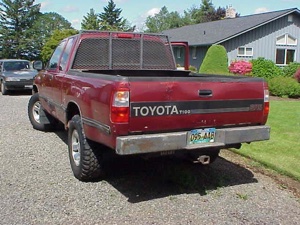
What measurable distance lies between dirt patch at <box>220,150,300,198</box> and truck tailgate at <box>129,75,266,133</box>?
1.02 meters

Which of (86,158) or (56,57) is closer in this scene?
(86,158)

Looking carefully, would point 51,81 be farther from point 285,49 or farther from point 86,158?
point 285,49

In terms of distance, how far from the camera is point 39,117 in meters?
7.93

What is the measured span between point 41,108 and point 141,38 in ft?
9.66

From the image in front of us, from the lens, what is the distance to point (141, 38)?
20.4ft

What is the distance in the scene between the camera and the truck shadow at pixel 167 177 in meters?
4.64

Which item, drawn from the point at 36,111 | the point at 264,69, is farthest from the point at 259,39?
the point at 36,111

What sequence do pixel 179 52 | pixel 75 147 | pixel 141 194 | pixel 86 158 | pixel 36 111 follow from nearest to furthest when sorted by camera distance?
pixel 141 194, pixel 86 158, pixel 75 147, pixel 36 111, pixel 179 52

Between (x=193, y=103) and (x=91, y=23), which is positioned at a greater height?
(x=91, y=23)

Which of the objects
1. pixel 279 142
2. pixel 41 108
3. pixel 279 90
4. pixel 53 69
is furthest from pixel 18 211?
pixel 279 90

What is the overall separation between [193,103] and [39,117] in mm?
4822

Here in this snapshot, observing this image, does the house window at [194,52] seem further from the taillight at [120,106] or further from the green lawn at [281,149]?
the taillight at [120,106]

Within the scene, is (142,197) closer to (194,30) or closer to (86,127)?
(86,127)

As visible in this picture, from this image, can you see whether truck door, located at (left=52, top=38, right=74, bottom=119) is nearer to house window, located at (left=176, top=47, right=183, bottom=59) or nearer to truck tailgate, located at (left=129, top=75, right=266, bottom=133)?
truck tailgate, located at (left=129, top=75, right=266, bottom=133)
